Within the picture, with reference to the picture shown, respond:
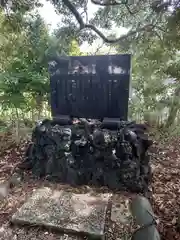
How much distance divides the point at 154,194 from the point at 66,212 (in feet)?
3.26

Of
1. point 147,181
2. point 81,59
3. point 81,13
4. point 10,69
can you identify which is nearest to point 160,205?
point 147,181

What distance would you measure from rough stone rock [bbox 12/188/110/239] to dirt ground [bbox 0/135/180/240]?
6 cm

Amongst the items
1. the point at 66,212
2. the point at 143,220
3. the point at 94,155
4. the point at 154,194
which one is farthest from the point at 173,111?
the point at 66,212

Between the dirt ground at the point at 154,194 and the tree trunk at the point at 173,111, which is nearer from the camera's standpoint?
the dirt ground at the point at 154,194

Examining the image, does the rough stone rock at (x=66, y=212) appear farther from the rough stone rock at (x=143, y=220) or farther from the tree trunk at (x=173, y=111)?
the tree trunk at (x=173, y=111)

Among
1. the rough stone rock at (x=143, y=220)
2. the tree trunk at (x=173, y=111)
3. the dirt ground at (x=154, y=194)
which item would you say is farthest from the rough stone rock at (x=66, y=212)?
the tree trunk at (x=173, y=111)

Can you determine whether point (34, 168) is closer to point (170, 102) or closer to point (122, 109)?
point (122, 109)

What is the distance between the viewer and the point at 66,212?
169 cm

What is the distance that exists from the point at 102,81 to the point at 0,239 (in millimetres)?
1742

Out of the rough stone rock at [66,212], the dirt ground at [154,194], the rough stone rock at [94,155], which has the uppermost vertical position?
the rough stone rock at [94,155]

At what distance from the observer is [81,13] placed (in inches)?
173

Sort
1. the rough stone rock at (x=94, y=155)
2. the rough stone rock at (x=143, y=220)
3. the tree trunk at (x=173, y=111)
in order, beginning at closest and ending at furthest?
the rough stone rock at (x=143, y=220), the rough stone rock at (x=94, y=155), the tree trunk at (x=173, y=111)

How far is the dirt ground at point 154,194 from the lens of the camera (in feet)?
4.97

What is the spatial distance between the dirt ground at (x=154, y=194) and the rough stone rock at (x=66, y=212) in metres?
0.06
